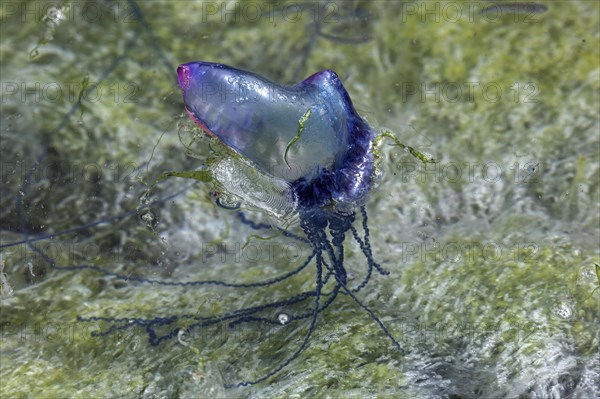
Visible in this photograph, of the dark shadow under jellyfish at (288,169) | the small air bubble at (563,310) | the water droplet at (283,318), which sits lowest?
the water droplet at (283,318)

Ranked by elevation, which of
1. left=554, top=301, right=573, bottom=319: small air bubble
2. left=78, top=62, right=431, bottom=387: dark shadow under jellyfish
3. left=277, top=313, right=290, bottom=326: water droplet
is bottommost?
left=277, top=313, right=290, bottom=326: water droplet

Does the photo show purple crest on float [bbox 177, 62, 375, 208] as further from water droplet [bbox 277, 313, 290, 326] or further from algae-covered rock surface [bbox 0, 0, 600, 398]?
water droplet [bbox 277, 313, 290, 326]

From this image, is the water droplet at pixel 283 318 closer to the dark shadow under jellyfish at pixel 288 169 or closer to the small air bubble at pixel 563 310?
the dark shadow under jellyfish at pixel 288 169

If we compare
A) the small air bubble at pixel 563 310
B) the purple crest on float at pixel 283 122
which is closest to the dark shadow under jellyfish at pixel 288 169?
the purple crest on float at pixel 283 122

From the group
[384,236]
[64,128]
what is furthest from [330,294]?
[64,128]

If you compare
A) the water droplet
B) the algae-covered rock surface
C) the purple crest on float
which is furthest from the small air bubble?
the water droplet

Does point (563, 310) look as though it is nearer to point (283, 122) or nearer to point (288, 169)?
point (288, 169)

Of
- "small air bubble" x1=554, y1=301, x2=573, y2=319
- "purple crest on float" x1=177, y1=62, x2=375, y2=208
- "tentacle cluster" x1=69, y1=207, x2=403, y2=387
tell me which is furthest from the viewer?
"tentacle cluster" x1=69, y1=207, x2=403, y2=387
